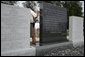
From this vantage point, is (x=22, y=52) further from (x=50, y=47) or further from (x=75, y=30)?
(x=75, y=30)

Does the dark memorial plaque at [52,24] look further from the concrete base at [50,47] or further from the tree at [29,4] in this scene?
the tree at [29,4]

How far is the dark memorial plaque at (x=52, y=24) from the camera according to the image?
24.2ft

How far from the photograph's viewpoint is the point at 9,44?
5820 mm

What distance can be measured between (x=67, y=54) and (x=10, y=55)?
2632mm

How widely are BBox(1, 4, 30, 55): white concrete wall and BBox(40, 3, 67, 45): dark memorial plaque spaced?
3.56 ft

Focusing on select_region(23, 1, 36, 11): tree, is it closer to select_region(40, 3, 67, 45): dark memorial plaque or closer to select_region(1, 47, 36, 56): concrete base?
select_region(40, 3, 67, 45): dark memorial plaque

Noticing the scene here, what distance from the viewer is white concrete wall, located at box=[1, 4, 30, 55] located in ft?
18.5

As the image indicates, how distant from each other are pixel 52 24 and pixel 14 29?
96.5 inches

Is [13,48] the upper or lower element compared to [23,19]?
lower

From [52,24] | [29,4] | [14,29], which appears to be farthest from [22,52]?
[29,4]

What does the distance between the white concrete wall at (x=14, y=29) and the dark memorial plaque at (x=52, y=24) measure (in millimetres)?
1085

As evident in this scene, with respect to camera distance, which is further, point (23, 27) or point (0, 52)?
point (23, 27)

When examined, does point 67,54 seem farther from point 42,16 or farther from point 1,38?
point 1,38

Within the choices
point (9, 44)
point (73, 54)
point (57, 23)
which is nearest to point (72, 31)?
point (57, 23)
